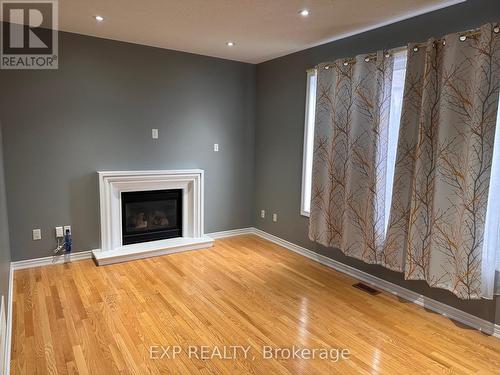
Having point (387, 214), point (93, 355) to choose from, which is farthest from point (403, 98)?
point (93, 355)

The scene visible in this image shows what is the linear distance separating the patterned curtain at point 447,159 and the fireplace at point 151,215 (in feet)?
8.95

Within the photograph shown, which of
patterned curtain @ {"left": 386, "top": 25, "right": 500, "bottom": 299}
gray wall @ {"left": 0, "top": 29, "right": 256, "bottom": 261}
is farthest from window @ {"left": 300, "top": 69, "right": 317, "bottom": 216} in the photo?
patterned curtain @ {"left": 386, "top": 25, "right": 500, "bottom": 299}

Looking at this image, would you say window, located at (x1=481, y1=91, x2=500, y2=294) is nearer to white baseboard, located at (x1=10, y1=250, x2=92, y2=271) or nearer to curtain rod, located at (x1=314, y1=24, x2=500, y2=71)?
curtain rod, located at (x1=314, y1=24, x2=500, y2=71)

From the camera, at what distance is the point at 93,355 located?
2.16m

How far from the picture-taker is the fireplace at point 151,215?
4.09m

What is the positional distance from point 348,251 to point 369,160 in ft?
3.11

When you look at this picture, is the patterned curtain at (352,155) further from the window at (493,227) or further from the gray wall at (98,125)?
the gray wall at (98,125)

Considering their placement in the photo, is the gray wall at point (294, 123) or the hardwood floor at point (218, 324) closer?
the hardwood floor at point (218, 324)

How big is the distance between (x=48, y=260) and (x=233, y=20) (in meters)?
3.15

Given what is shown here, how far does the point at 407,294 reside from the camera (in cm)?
304

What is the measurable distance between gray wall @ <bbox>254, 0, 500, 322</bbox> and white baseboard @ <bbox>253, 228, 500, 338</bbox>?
48 millimetres

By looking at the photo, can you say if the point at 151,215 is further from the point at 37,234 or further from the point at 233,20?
the point at 233,20

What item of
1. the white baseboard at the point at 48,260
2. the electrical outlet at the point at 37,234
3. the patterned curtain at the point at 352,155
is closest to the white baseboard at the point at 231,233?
the patterned curtain at the point at 352,155
